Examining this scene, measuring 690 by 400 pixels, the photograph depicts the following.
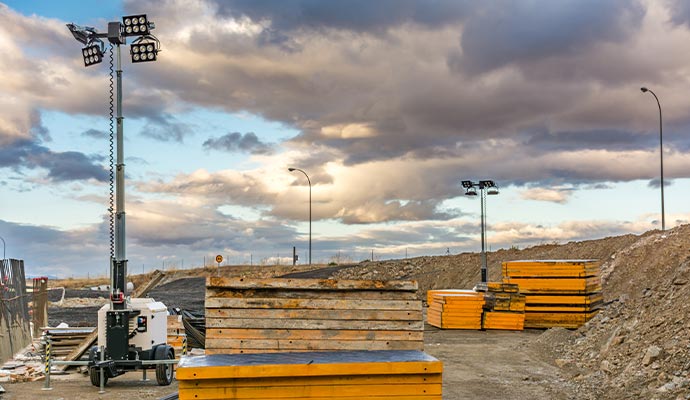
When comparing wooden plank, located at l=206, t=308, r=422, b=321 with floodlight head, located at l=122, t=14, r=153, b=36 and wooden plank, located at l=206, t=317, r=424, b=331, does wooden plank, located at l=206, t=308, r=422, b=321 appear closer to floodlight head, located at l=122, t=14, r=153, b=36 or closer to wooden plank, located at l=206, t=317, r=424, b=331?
wooden plank, located at l=206, t=317, r=424, b=331

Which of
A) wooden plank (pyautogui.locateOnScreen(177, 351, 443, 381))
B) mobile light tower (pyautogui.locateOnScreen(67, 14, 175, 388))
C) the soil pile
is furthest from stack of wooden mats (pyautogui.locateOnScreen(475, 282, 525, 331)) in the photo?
wooden plank (pyautogui.locateOnScreen(177, 351, 443, 381))

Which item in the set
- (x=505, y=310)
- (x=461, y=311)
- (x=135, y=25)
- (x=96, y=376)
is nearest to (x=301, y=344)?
(x=96, y=376)

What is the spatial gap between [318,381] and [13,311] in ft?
58.1

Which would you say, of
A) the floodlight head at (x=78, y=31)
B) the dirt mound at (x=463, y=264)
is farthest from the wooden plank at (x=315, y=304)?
the dirt mound at (x=463, y=264)

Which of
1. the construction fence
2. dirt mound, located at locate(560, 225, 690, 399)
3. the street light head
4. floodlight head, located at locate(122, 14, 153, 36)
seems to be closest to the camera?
dirt mound, located at locate(560, 225, 690, 399)

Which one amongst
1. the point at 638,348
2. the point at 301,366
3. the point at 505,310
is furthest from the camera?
the point at 505,310

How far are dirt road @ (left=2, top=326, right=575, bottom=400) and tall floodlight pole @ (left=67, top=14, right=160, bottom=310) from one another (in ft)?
6.62

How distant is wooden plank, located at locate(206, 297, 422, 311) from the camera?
32.7 feet

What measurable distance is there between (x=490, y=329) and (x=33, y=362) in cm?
Result: 1647

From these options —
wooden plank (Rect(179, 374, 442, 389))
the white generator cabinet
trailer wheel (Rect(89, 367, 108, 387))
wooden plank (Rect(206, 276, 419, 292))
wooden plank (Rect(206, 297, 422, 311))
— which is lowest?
trailer wheel (Rect(89, 367, 108, 387))

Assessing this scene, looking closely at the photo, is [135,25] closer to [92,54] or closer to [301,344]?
[92,54]

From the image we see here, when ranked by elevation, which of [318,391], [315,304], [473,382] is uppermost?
[315,304]

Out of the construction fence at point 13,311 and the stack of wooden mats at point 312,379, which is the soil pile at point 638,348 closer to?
the stack of wooden mats at point 312,379

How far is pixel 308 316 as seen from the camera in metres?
9.98
